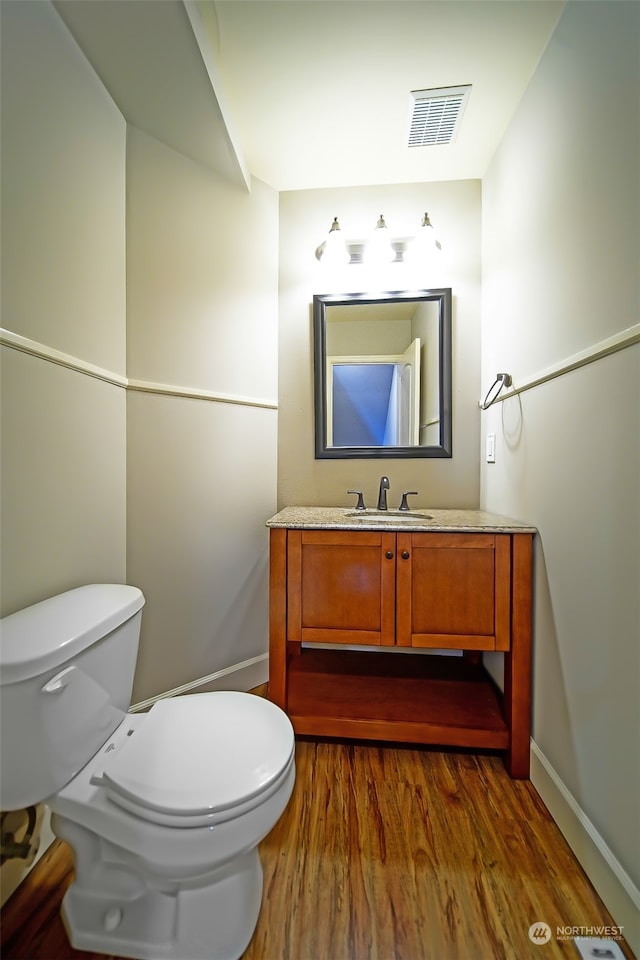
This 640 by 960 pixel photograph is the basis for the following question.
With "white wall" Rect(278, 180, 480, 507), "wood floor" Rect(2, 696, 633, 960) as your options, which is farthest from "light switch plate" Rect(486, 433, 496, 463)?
"wood floor" Rect(2, 696, 633, 960)

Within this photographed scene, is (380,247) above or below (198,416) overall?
above

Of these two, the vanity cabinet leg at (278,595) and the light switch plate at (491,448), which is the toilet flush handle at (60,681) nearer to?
the vanity cabinet leg at (278,595)

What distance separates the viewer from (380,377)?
5.91ft

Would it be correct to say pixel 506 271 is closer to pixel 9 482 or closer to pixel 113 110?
pixel 113 110

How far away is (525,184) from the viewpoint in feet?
4.37

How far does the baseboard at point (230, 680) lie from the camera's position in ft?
4.72

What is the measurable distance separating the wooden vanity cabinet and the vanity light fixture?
1.33m

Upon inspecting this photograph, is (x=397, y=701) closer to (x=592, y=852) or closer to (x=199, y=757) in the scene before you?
(x=592, y=852)

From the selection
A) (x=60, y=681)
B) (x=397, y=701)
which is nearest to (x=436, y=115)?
(x=60, y=681)

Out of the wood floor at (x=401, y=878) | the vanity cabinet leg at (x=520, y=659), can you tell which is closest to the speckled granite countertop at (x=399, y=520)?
the vanity cabinet leg at (x=520, y=659)

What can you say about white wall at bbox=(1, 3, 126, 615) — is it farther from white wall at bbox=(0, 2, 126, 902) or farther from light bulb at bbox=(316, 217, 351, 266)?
light bulb at bbox=(316, 217, 351, 266)

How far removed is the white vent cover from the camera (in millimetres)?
1337

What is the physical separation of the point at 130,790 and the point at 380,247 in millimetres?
2113
